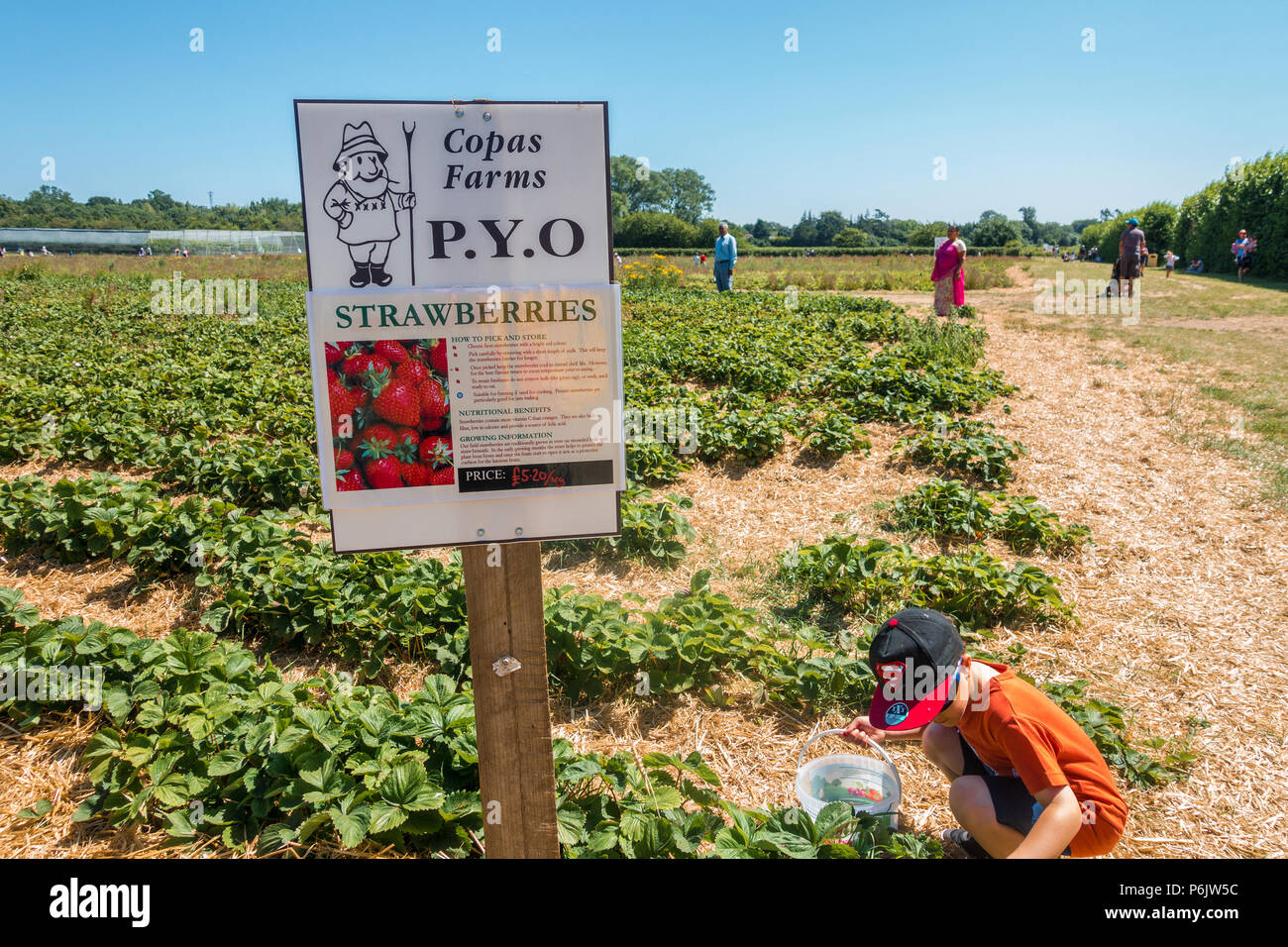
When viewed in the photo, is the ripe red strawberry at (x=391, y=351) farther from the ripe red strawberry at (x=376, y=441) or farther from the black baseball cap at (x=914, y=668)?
the black baseball cap at (x=914, y=668)

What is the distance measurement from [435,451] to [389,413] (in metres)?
0.13

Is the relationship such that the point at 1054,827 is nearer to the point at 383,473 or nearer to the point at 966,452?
the point at 383,473

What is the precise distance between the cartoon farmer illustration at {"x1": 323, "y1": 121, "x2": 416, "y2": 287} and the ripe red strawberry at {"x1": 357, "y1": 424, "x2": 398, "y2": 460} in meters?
0.32

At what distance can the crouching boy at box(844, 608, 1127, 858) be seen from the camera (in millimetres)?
2221

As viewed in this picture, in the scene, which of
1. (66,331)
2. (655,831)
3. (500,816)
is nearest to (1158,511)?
(655,831)

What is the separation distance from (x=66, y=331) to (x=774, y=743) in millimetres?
15611

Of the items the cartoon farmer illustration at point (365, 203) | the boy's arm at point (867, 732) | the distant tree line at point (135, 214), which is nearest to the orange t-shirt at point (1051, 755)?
the boy's arm at point (867, 732)

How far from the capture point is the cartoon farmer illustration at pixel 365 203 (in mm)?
1683

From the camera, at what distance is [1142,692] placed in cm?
361

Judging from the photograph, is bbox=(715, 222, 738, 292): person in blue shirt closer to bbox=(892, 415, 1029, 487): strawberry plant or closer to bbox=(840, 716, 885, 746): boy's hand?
bbox=(892, 415, 1029, 487): strawberry plant

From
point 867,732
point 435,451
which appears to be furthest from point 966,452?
point 435,451

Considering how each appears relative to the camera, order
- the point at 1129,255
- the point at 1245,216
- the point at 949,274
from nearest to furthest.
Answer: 1. the point at 949,274
2. the point at 1129,255
3. the point at 1245,216

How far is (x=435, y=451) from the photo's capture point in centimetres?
178
